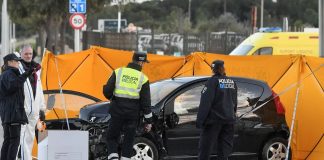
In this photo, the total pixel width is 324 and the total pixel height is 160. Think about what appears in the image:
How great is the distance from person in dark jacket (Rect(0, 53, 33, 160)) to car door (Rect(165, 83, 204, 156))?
7.28 feet

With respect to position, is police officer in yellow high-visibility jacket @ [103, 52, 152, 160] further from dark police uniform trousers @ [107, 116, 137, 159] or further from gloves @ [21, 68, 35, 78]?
gloves @ [21, 68, 35, 78]

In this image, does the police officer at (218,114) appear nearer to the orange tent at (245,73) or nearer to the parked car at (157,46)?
the orange tent at (245,73)

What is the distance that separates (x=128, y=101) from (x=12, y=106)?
154 centimetres

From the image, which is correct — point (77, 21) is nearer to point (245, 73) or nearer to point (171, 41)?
point (245, 73)

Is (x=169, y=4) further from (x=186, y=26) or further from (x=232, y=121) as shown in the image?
(x=232, y=121)

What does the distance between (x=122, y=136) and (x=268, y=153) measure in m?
2.35

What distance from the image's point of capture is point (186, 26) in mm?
60281

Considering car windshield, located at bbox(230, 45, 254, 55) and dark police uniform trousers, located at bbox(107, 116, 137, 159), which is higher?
car windshield, located at bbox(230, 45, 254, 55)

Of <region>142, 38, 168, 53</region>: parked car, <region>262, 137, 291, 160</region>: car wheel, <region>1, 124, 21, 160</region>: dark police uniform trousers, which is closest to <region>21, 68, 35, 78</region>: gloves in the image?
<region>1, 124, 21, 160</region>: dark police uniform trousers

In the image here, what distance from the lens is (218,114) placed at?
930 centimetres

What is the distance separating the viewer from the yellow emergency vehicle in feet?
65.7

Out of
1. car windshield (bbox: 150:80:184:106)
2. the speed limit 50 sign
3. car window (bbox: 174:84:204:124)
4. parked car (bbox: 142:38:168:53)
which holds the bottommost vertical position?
car window (bbox: 174:84:204:124)

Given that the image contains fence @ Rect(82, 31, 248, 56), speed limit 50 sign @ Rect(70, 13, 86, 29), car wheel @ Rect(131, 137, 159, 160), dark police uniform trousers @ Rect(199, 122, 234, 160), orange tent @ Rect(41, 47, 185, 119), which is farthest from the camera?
fence @ Rect(82, 31, 248, 56)

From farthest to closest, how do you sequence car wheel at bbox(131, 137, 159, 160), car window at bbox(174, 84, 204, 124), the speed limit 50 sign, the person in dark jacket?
the speed limit 50 sign → car window at bbox(174, 84, 204, 124) → car wheel at bbox(131, 137, 159, 160) → the person in dark jacket
